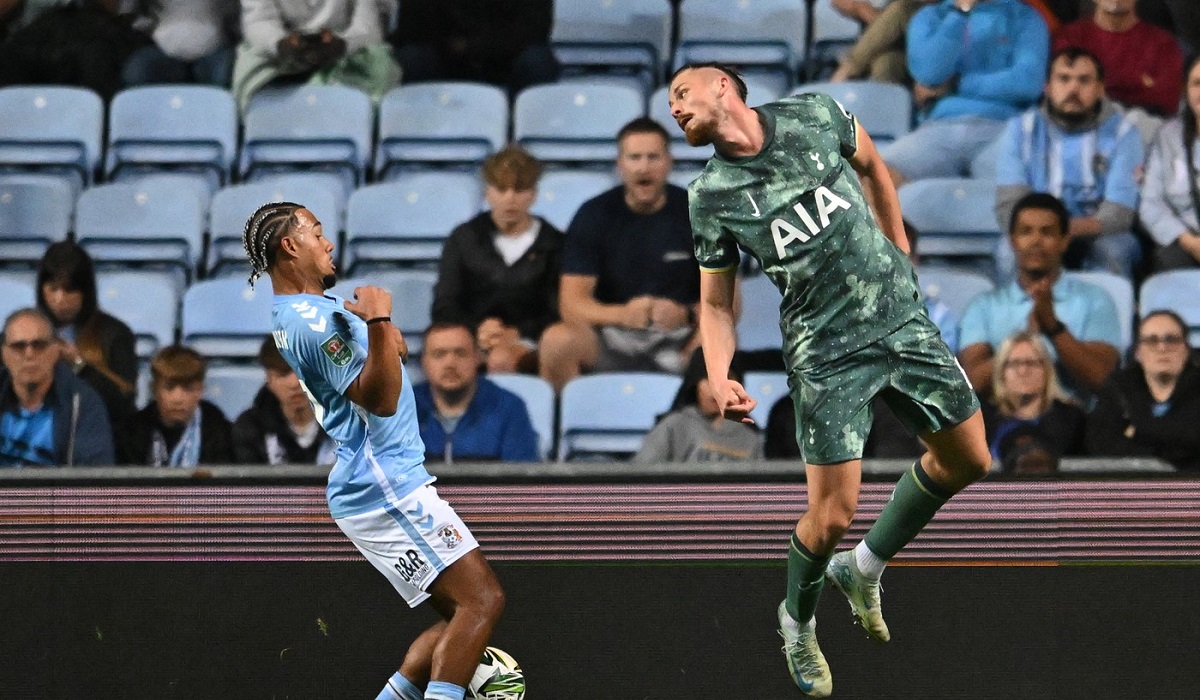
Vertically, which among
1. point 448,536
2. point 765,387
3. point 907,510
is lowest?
point 448,536

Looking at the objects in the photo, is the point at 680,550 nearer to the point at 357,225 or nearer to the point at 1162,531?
the point at 1162,531

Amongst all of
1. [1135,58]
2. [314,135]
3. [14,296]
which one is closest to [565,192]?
[314,135]

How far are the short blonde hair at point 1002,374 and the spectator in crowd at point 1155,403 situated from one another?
173 millimetres

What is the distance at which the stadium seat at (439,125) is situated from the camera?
25.7ft

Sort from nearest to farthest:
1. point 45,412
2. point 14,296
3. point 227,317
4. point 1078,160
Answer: point 45,412 < point 1078,160 < point 227,317 < point 14,296

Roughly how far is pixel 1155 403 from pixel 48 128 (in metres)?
5.35

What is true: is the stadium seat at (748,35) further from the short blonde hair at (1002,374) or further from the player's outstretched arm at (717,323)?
the player's outstretched arm at (717,323)

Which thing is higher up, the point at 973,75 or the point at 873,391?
the point at 973,75

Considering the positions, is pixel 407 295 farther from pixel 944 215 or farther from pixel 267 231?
pixel 267 231

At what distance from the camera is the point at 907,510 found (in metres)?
4.63

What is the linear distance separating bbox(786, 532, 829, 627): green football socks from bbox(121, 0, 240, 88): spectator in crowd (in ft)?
15.6

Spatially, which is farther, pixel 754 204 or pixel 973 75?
pixel 973 75

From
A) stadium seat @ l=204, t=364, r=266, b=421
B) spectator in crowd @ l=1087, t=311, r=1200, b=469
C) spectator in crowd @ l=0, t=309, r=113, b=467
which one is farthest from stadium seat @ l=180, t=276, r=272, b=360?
spectator in crowd @ l=1087, t=311, r=1200, b=469

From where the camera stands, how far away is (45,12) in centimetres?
824
